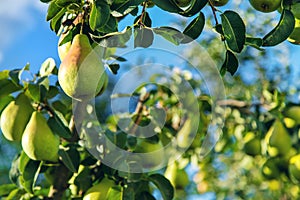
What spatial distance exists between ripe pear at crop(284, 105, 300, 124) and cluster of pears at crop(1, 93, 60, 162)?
0.78m

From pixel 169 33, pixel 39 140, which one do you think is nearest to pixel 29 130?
pixel 39 140

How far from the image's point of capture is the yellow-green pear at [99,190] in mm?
1005

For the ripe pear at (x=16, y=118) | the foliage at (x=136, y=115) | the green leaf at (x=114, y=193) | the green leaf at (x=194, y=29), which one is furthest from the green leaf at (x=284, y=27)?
the ripe pear at (x=16, y=118)

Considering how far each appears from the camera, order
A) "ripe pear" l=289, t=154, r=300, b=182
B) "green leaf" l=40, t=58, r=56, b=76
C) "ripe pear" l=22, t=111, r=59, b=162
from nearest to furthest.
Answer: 1. "ripe pear" l=22, t=111, r=59, b=162
2. "green leaf" l=40, t=58, r=56, b=76
3. "ripe pear" l=289, t=154, r=300, b=182

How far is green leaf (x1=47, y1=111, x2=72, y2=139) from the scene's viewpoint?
999 mm

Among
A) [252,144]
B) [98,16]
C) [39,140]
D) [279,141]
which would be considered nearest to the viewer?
[98,16]

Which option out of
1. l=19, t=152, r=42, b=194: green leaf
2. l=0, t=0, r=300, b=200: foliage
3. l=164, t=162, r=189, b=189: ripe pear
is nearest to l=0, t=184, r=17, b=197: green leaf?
l=0, t=0, r=300, b=200: foliage

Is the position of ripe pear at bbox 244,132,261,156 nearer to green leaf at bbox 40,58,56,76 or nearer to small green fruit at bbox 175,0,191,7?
green leaf at bbox 40,58,56,76

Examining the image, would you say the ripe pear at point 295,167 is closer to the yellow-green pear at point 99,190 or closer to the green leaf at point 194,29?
the yellow-green pear at point 99,190

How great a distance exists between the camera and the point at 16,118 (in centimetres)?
101

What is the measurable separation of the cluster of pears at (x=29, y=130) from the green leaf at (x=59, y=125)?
0.4 inches

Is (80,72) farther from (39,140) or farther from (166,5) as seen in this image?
(39,140)

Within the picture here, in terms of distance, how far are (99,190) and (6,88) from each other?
0.30m

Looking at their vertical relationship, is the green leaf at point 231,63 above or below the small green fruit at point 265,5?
below
